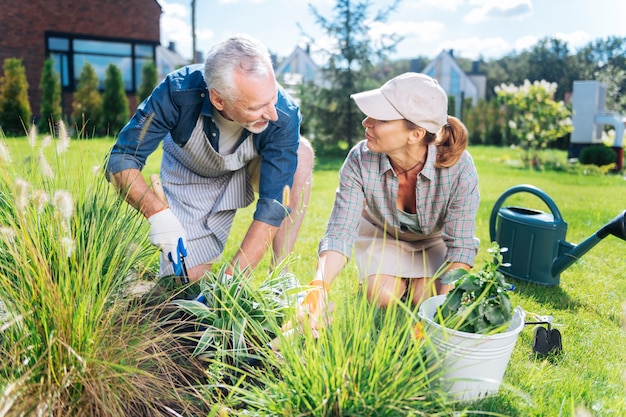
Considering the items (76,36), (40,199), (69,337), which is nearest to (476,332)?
(69,337)

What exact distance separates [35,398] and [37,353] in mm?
133

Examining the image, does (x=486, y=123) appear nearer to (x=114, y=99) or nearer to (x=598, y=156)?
(x=598, y=156)

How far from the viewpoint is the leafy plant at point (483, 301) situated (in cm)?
166

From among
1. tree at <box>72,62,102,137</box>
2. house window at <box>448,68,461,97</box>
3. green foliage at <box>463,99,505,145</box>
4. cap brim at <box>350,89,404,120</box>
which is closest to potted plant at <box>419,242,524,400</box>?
cap brim at <box>350,89,404,120</box>

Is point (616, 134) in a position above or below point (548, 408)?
above

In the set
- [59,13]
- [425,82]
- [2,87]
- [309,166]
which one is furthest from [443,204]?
[59,13]

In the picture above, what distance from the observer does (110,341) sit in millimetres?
1645

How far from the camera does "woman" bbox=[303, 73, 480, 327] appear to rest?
2205 mm

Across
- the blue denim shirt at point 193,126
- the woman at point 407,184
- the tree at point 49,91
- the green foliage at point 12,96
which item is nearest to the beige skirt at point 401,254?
the woman at point 407,184

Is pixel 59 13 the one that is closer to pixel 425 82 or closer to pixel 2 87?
pixel 2 87

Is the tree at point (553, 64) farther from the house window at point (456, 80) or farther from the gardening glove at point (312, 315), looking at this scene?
the gardening glove at point (312, 315)

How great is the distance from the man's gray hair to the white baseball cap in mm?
492

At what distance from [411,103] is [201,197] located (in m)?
1.40

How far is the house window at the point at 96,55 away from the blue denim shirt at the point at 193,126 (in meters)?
14.9
